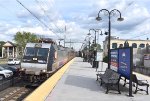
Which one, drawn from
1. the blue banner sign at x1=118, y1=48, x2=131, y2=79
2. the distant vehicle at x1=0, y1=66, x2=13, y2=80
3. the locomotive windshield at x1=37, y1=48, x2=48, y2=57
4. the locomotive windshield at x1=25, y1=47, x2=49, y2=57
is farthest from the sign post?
the distant vehicle at x1=0, y1=66, x2=13, y2=80

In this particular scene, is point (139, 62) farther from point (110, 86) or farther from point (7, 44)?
point (7, 44)

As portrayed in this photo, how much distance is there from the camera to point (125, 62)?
15.7 meters

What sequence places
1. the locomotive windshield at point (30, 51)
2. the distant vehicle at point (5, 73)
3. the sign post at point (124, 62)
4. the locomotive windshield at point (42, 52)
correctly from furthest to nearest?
the distant vehicle at point (5, 73), the locomotive windshield at point (30, 51), the locomotive windshield at point (42, 52), the sign post at point (124, 62)

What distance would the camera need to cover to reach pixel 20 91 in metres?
21.5

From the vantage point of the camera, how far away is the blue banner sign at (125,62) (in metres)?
15.0

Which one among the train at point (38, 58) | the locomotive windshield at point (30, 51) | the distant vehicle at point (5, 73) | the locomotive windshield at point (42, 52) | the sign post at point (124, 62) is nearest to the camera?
the sign post at point (124, 62)

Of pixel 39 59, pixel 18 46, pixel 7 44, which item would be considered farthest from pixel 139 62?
pixel 7 44

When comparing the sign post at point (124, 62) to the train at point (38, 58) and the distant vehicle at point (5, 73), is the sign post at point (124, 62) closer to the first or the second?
the train at point (38, 58)

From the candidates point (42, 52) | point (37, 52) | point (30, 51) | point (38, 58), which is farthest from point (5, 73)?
point (38, 58)

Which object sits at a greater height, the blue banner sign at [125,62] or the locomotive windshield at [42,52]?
the locomotive windshield at [42,52]

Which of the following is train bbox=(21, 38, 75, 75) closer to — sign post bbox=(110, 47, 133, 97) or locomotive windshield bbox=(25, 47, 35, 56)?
locomotive windshield bbox=(25, 47, 35, 56)

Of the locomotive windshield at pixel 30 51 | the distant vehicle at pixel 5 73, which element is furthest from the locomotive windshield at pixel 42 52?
the distant vehicle at pixel 5 73

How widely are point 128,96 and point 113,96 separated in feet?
2.03

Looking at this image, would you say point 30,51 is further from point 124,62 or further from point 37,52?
point 124,62
